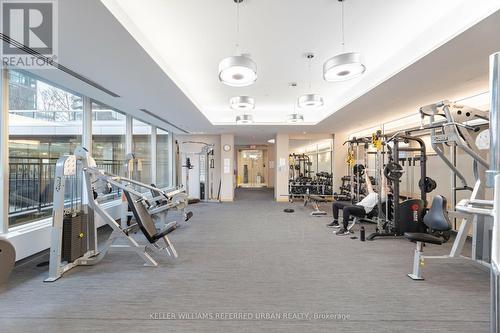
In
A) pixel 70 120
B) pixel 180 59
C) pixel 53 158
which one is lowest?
pixel 53 158

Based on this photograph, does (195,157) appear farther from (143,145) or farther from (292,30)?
(292,30)

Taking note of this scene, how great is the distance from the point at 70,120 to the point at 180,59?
239cm

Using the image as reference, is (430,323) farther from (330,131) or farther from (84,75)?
(330,131)

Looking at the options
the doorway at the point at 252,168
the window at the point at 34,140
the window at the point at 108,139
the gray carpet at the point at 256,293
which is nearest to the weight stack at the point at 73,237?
the gray carpet at the point at 256,293

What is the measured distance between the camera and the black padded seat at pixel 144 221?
3.15 metres

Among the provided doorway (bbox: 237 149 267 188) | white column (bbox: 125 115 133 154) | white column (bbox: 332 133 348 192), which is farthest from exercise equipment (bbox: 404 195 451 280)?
doorway (bbox: 237 149 267 188)

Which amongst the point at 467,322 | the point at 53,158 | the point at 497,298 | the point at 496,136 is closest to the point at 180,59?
the point at 53,158

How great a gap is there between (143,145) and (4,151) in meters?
4.35

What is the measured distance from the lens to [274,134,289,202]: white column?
9.01 meters

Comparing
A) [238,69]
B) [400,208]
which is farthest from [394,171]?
[238,69]

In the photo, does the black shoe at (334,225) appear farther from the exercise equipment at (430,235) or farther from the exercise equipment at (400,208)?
the exercise equipment at (430,235)

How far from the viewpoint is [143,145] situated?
738cm

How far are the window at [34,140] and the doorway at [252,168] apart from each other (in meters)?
11.2

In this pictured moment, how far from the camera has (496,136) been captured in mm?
1421
